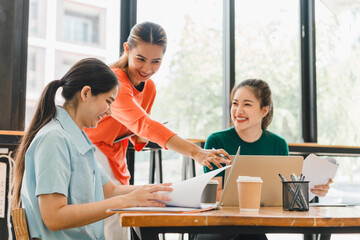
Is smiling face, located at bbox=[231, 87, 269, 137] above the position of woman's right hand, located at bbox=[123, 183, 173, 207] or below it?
above

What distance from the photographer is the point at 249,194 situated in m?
1.24

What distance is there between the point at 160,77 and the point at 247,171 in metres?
1.87

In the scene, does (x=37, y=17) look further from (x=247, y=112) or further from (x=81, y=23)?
(x=247, y=112)

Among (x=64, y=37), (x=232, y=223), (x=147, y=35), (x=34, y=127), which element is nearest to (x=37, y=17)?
(x=64, y=37)

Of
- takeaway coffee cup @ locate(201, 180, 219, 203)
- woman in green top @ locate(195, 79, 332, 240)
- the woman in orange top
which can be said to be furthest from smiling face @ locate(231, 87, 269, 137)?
takeaway coffee cup @ locate(201, 180, 219, 203)

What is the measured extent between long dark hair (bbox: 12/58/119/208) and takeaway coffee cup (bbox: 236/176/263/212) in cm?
55

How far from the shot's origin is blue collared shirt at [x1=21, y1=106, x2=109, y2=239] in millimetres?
1151

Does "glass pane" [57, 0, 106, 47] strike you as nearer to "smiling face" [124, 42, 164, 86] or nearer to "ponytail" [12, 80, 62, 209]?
"smiling face" [124, 42, 164, 86]

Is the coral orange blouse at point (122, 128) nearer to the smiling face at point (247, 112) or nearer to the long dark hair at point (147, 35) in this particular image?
the long dark hair at point (147, 35)

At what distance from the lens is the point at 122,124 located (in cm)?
200

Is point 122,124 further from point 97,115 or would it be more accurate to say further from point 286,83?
point 286,83

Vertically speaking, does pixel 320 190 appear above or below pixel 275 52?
below

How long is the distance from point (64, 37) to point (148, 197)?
6.53 feet

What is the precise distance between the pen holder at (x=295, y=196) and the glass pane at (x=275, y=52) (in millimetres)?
2313
